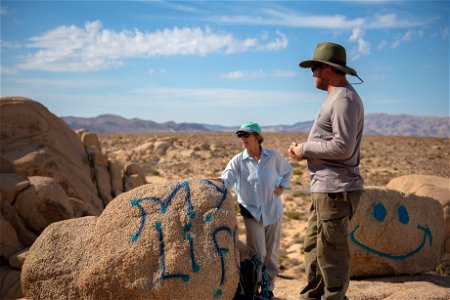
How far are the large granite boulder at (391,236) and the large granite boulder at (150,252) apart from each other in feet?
7.81

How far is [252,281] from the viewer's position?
4.47m

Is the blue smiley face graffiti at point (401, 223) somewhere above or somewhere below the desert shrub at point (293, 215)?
above

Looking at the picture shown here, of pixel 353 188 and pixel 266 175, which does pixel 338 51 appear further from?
pixel 266 175

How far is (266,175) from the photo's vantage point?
15.9 feet

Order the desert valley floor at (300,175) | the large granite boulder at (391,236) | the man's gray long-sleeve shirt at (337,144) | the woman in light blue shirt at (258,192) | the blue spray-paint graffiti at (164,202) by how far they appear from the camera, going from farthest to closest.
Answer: the large granite boulder at (391,236)
the desert valley floor at (300,175)
the woman in light blue shirt at (258,192)
the blue spray-paint graffiti at (164,202)
the man's gray long-sleeve shirt at (337,144)

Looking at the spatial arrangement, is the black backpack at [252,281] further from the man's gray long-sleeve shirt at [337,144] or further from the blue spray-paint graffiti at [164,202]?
the man's gray long-sleeve shirt at [337,144]

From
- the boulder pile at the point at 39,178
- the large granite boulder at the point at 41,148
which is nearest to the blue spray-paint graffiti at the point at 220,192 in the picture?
the boulder pile at the point at 39,178

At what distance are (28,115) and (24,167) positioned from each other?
1.46 metres

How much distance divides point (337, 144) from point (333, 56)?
0.77 m

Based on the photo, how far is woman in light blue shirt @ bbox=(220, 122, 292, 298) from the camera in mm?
4770

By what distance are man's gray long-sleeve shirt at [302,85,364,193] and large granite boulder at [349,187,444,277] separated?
2.26 m

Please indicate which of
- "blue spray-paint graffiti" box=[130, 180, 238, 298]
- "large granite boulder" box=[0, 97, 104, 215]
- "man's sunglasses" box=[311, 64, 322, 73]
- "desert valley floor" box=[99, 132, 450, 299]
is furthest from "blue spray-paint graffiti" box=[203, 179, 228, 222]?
"large granite boulder" box=[0, 97, 104, 215]

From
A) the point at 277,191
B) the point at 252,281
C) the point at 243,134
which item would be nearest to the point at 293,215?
the point at 277,191

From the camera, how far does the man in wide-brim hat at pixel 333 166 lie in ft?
11.8
